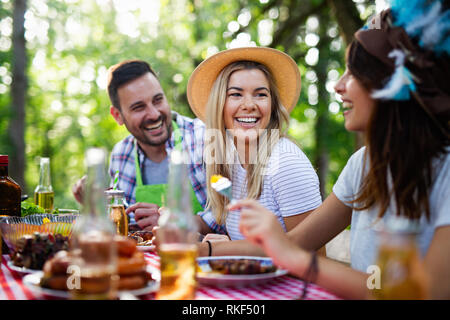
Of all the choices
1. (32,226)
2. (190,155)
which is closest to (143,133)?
(190,155)

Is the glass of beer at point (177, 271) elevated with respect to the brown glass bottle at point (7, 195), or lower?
lower

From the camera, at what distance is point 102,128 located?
15.4 meters

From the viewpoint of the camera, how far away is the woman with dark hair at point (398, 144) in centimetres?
114

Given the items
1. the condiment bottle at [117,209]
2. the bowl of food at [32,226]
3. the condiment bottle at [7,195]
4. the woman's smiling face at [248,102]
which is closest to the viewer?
the bowl of food at [32,226]

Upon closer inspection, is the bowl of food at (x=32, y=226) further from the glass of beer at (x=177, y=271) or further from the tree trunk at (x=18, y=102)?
the tree trunk at (x=18, y=102)

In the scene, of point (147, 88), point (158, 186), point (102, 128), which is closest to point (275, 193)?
point (158, 186)

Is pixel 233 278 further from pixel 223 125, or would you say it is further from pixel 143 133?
pixel 143 133

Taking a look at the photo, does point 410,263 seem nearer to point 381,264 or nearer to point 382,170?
point 381,264

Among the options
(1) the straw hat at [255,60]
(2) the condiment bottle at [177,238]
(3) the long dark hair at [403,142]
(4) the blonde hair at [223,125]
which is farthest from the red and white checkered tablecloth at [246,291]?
(1) the straw hat at [255,60]

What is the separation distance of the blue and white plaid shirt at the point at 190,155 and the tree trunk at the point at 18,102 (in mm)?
4810

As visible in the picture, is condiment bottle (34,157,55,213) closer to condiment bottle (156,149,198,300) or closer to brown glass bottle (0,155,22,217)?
brown glass bottle (0,155,22,217)

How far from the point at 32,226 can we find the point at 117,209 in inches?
12.3

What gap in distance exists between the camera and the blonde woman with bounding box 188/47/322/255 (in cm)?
215

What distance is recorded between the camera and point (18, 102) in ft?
26.1
